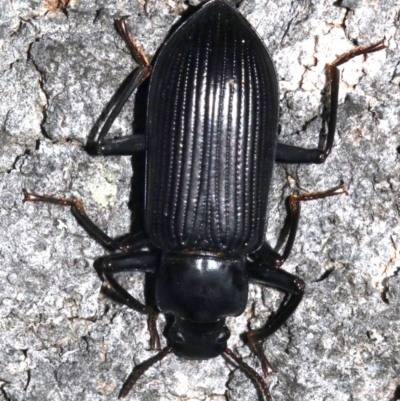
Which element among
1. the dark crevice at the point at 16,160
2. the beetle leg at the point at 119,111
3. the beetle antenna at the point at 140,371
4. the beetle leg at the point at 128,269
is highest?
the beetle leg at the point at 119,111

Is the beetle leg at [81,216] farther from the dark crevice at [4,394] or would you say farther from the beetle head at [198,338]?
the dark crevice at [4,394]

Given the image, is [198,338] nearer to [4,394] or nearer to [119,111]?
[4,394]

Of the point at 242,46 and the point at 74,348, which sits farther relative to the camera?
the point at 74,348

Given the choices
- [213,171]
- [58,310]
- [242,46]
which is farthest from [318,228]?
[58,310]

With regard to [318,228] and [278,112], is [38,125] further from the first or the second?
[318,228]

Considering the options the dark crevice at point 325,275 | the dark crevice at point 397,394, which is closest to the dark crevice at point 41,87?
the dark crevice at point 325,275

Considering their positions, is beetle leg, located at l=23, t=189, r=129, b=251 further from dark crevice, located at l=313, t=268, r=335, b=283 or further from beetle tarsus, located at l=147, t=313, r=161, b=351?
dark crevice, located at l=313, t=268, r=335, b=283
